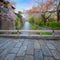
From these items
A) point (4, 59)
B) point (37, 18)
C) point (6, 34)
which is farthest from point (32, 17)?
point (4, 59)

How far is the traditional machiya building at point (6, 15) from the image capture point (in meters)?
7.71

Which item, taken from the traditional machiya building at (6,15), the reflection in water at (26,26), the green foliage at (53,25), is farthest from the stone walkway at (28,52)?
the reflection in water at (26,26)

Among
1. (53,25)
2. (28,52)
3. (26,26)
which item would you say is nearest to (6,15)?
(26,26)

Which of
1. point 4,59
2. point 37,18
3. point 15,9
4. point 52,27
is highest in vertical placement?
point 15,9

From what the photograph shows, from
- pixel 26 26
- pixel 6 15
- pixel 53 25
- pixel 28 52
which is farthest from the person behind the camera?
pixel 26 26

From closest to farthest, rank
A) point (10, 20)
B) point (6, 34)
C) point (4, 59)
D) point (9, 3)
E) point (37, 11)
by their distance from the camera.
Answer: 1. point (4, 59)
2. point (6, 34)
3. point (9, 3)
4. point (10, 20)
5. point (37, 11)

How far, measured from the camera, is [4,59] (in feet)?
10.7

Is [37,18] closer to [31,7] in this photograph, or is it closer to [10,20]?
[31,7]

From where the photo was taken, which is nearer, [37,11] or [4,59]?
[4,59]

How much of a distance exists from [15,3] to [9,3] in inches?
28.1

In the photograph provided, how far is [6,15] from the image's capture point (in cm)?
793

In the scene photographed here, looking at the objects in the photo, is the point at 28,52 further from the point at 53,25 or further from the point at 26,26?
the point at 26,26

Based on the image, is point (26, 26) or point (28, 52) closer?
point (28, 52)

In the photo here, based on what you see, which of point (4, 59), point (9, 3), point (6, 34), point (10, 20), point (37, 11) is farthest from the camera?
point (37, 11)
